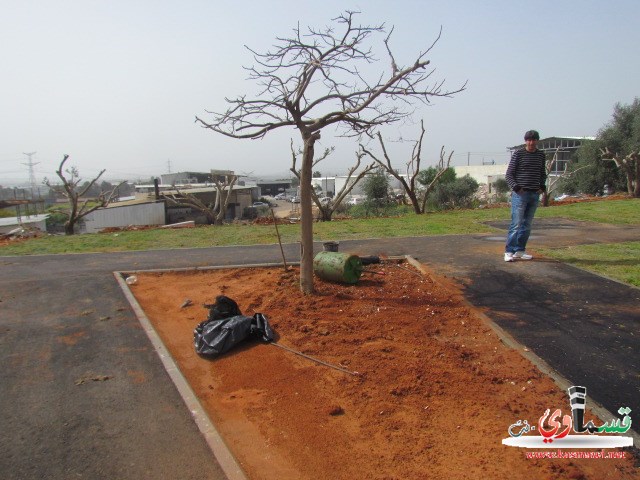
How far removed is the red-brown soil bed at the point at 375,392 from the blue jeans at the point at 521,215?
6.96ft

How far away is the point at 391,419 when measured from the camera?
3.41m

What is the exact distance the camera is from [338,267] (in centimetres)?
658

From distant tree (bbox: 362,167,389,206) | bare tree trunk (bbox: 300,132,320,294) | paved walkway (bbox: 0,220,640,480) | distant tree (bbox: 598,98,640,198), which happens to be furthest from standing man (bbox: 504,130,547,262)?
distant tree (bbox: 598,98,640,198)

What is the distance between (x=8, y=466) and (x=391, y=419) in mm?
2559

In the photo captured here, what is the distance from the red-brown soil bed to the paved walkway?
13.0 inches

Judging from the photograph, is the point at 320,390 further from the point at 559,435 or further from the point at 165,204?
the point at 165,204

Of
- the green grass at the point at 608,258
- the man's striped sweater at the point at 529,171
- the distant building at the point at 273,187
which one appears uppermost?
the distant building at the point at 273,187

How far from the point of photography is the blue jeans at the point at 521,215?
752 centimetres

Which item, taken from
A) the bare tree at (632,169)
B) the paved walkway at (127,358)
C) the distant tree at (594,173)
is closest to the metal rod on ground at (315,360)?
the paved walkway at (127,358)

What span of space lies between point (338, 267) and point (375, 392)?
9.60 ft

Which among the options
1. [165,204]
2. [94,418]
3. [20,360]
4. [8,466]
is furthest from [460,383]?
[165,204]

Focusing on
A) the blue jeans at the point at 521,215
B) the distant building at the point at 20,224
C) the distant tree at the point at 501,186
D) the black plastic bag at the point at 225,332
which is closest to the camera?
the black plastic bag at the point at 225,332

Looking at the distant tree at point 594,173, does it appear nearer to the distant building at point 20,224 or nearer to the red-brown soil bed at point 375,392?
the red-brown soil bed at point 375,392

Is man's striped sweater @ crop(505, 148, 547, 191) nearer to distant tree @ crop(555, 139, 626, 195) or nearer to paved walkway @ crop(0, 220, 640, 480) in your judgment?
paved walkway @ crop(0, 220, 640, 480)
